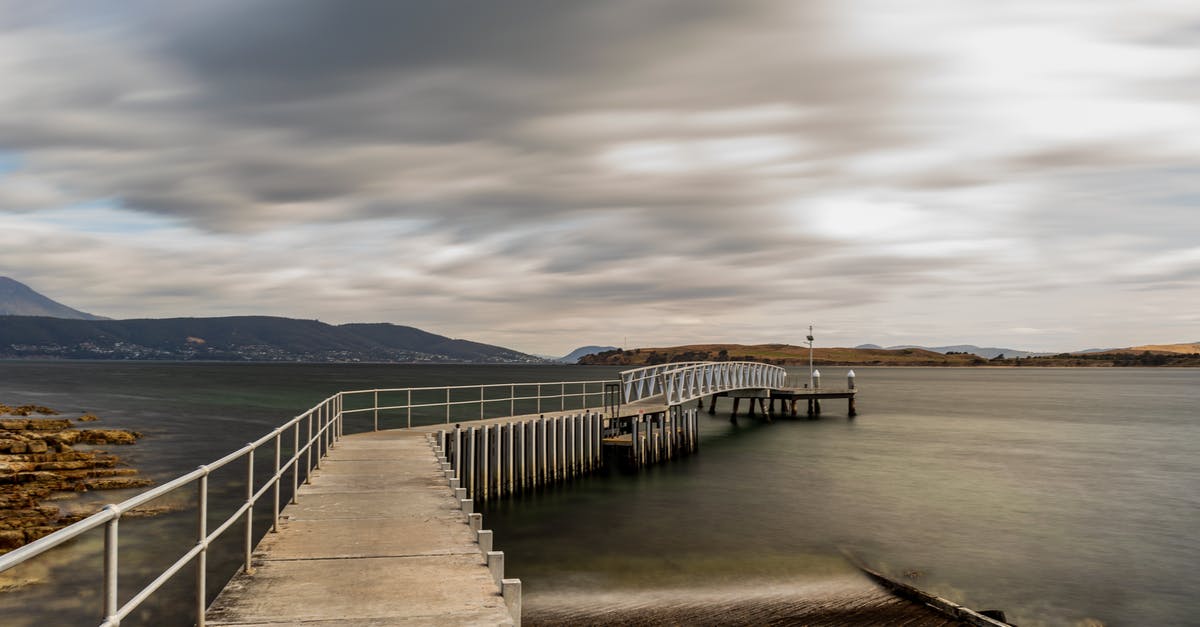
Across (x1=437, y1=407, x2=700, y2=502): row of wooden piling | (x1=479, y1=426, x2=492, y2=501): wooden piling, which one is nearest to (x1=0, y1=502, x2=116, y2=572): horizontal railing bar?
(x1=437, y1=407, x2=700, y2=502): row of wooden piling

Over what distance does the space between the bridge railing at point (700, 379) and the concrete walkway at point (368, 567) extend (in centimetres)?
2122

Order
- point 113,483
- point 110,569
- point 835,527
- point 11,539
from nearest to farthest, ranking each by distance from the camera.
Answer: point 110,569 < point 11,539 < point 835,527 < point 113,483

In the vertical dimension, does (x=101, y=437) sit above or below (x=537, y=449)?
below

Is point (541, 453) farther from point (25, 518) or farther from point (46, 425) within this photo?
point (46, 425)

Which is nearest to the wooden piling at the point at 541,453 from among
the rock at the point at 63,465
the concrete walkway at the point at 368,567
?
the concrete walkway at the point at 368,567

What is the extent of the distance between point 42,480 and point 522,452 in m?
14.4

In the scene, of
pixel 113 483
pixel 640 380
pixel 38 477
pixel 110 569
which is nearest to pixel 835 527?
pixel 640 380

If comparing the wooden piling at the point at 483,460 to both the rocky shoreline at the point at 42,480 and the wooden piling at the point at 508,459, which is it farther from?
the rocky shoreline at the point at 42,480

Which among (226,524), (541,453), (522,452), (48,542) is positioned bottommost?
(541,453)

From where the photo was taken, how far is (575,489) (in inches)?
1045

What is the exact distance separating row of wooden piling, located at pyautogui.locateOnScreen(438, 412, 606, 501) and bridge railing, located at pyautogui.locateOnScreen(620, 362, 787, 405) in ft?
13.0

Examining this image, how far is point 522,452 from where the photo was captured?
25906mm

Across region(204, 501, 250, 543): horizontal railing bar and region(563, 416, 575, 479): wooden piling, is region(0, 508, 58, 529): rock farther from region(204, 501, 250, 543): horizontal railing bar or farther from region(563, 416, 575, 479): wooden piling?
region(563, 416, 575, 479): wooden piling

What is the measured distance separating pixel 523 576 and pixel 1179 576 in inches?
592
